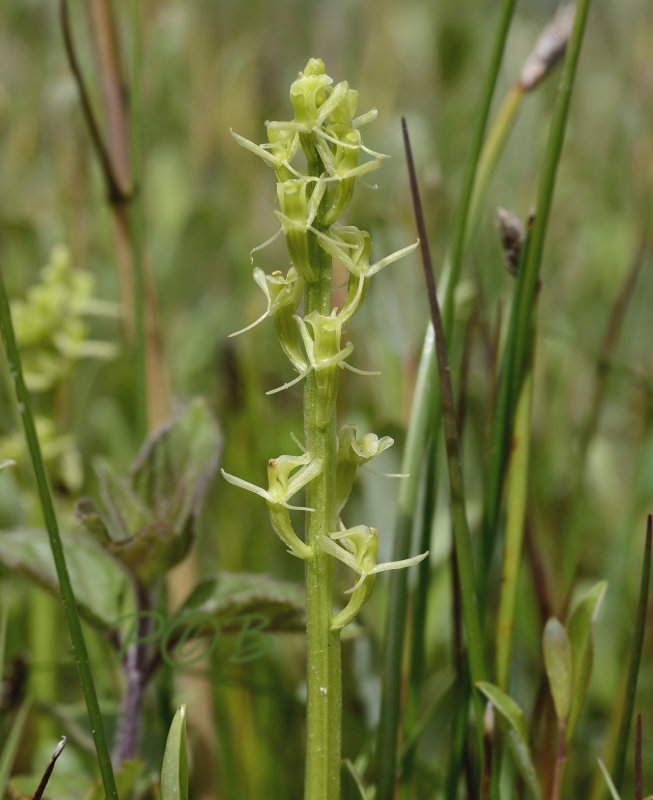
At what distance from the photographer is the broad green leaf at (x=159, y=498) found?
23.7 inches

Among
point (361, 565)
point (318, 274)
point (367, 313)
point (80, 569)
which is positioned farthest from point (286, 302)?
point (367, 313)

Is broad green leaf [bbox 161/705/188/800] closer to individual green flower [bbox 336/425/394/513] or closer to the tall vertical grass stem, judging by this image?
individual green flower [bbox 336/425/394/513]

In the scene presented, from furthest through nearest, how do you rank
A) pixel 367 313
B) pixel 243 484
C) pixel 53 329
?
1. pixel 367 313
2. pixel 53 329
3. pixel 243 484

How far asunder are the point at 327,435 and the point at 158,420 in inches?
22.3

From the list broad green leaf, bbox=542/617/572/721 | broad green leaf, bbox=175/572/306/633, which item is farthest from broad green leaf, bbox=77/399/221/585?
broad green leaf, bbox=542/617/572/721

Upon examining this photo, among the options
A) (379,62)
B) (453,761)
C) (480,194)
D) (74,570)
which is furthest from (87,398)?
(379,62)

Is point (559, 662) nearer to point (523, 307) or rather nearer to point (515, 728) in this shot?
point (515, 728)

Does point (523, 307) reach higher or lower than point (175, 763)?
higher

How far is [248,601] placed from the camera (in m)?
0.60

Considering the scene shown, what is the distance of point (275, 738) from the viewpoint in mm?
811

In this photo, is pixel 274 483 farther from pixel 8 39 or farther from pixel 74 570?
pixel 8 39

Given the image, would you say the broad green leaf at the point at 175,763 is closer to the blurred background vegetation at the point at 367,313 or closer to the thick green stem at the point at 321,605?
the thick green stem at the point at 321,605

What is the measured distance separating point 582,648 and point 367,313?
73 cm

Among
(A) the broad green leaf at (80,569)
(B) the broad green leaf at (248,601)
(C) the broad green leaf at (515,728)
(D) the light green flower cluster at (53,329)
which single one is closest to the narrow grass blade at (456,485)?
(C) the broad green leaf at (515,728)
